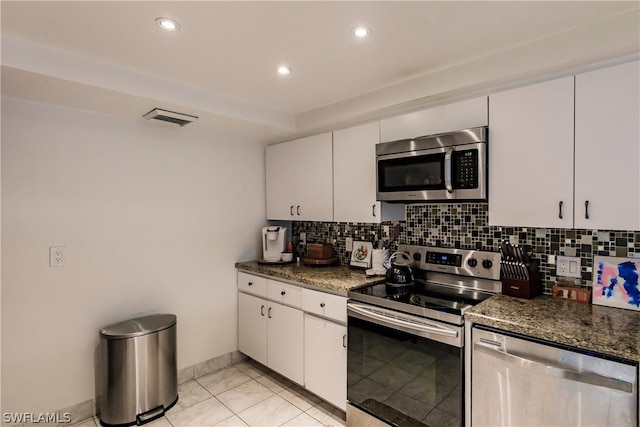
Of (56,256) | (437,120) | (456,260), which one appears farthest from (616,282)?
(56,256)

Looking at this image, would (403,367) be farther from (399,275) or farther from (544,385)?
(544,385)

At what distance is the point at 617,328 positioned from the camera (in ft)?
5.04

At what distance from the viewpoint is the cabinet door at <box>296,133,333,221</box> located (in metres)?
2.94

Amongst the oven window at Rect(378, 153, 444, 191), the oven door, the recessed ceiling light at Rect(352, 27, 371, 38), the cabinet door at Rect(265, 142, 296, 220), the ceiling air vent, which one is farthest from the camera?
the cabinet door at Rect(265, 142, 296, 220)

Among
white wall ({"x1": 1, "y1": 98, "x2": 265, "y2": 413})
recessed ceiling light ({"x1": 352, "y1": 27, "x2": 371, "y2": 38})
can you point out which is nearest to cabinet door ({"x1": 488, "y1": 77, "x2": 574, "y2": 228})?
recessed ceiling light ({"x1": 352, "y1": 27, "x2": 371, "y2": 38})

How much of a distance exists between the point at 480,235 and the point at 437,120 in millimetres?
827

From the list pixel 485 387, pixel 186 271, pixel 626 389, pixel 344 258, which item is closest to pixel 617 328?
pixel 626 389

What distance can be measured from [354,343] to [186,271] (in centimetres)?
162

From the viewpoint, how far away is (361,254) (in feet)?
9.78

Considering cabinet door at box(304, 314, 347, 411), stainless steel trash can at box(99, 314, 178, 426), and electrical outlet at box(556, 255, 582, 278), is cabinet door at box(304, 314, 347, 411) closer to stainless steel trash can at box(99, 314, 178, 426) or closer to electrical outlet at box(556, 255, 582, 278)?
stainless steel trash can at box(99, 314, 178, 426)

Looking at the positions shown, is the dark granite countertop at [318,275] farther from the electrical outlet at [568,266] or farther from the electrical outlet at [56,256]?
the electrical outlet at [56,256]

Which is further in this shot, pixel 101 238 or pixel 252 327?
pixel 252 327

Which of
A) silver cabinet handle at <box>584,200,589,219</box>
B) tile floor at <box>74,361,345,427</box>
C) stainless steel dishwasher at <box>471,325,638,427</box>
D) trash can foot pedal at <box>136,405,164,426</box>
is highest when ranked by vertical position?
silver cabinet handle at <box>584,200,589,219</box>

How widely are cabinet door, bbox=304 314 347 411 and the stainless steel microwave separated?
3.30 ft
